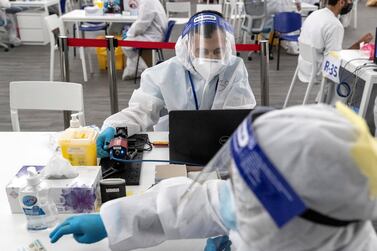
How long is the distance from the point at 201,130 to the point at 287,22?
396cm

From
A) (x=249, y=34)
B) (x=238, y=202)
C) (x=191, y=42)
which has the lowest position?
(x=249, y=34)

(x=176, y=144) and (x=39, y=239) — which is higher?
(x=176, y=144)

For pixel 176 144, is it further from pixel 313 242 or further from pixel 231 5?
pixel 231 5

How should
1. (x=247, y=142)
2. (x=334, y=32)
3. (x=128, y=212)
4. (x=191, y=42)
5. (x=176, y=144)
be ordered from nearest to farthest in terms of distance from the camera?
(x=247, y=142) → (x=128, y=212) → (x=176, y=144) → (x=191, y=42) → (x=334, y=32)

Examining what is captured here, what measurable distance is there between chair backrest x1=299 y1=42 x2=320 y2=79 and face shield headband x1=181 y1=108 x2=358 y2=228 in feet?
8.90

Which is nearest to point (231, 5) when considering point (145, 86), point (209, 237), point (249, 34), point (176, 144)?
point (249, 34)

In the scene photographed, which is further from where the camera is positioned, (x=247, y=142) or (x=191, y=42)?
(x=191, y=42)

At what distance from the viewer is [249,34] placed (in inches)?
213

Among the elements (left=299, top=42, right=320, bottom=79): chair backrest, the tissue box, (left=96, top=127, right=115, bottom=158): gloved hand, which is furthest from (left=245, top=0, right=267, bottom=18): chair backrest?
the tissue box

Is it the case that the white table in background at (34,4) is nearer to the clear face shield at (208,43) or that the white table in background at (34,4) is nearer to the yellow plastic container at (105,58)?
the yellow plastic container at (105,58)

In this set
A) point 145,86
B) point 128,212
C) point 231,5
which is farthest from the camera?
point 231,5

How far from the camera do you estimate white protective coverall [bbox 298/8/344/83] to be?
3254mm

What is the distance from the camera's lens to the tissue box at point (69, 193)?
1.05 metres

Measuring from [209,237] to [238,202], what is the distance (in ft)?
1.05
